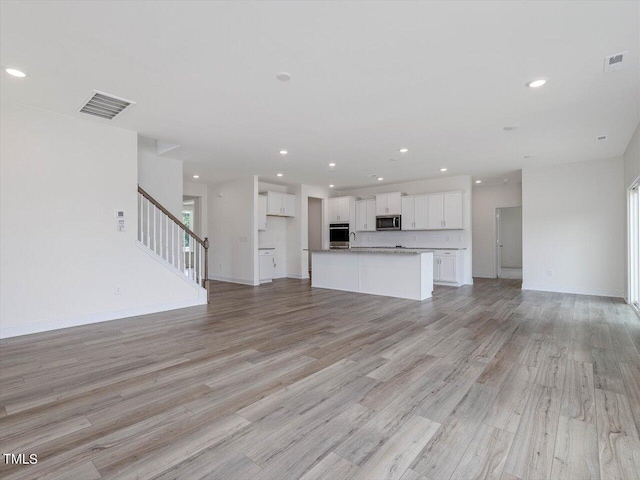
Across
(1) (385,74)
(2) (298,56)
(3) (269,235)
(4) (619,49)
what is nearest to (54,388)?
(2) (298,56)

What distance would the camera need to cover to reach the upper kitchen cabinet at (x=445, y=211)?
7.84m

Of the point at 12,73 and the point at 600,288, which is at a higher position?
the point at 12,73

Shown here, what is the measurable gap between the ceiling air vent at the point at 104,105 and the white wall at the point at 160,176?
149 cm

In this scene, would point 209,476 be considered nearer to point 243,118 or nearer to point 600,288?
point 243,118

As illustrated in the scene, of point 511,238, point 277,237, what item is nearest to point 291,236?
point 277,237

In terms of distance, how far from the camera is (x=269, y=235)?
917 centimetres

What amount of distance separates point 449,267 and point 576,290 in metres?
2.46

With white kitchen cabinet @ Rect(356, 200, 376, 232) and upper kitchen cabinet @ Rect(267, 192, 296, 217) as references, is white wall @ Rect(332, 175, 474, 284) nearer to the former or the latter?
white kitchen cabinet @ Rect(356, 200, 376, 232)

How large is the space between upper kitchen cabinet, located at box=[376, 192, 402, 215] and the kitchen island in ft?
7.90

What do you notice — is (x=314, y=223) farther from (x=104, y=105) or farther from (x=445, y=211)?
(x=104, y=105)

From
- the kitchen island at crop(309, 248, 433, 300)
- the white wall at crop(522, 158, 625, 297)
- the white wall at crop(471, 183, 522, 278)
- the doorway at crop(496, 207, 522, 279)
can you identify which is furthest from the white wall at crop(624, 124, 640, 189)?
the doorway at crop(496, 207, 522, 279)

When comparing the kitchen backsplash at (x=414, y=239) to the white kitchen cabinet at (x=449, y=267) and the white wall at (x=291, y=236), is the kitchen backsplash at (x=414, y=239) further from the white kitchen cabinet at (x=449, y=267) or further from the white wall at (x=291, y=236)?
the white wall at (x=291, y=236)

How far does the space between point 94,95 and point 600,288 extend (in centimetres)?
885

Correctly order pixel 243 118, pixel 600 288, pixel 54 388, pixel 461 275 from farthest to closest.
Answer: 1. pixel 461 275
2. pixel 600 288
3. pixel 243 118
4. pixel 54 388
